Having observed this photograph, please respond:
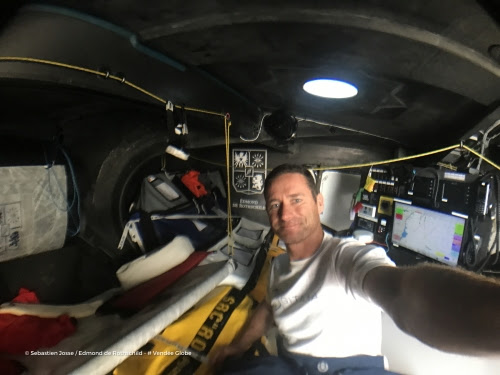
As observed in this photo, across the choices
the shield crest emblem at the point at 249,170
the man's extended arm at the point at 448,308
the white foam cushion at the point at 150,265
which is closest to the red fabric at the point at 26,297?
the white foam cushion at the point at 150,265

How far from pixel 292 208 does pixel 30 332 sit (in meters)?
1.30

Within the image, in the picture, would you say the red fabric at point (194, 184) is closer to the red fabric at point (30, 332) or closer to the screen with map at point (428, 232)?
the red fabric at point (30, 332)

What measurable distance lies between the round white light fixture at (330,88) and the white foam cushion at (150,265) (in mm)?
1260

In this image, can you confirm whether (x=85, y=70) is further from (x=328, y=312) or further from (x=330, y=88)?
(x=328, y=312)

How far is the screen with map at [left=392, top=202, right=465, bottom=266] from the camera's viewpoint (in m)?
1.49

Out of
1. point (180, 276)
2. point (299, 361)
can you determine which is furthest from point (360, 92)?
point (180, 276)

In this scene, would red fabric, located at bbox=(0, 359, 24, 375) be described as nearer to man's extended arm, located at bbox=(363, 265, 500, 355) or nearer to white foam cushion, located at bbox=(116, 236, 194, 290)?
white foam cushion, located at bbox=(116, 236, 194, 290)

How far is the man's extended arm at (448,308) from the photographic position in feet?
1.45

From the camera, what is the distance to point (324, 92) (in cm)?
138

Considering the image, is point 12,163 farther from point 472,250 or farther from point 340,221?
point 472,250

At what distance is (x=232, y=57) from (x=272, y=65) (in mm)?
193

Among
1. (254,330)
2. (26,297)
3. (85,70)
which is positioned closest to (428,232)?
(254,330)

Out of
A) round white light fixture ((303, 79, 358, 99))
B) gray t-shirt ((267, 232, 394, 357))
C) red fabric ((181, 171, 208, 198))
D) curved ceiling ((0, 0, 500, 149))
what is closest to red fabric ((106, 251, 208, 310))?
red fabric ((181, 171, 208, 198))

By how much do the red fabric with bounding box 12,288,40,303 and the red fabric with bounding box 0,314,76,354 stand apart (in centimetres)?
28
